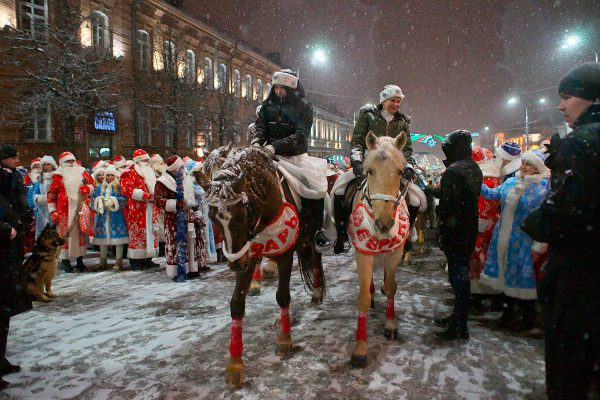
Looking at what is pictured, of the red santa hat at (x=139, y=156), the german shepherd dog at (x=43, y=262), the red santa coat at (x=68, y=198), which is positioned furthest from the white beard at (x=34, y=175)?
the german shepherd dog at (x=43, y=262)

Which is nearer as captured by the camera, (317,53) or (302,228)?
(302,228)

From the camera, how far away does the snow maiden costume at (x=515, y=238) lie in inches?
175

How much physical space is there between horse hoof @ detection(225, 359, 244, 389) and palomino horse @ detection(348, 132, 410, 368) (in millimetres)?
1144

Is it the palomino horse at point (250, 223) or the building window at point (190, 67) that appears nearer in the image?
the palomino horse at point (250, 223)

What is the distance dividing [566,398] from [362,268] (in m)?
2.14

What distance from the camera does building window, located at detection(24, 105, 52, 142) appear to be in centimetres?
1658

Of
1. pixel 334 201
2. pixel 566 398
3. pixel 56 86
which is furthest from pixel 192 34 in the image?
pixel 566 398

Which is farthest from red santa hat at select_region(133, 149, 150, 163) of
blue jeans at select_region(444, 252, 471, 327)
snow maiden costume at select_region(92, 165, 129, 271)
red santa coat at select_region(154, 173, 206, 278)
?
blue jeans at select_region(444, 252, 471, 327)

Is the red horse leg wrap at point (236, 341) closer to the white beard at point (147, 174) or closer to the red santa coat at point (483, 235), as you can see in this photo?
the red santa coat at point (483, 235)

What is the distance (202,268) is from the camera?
8.23 meters

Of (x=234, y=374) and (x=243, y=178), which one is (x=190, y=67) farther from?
(x=234, y=374)

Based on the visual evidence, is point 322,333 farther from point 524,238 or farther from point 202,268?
point 202,268

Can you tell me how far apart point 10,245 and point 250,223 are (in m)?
2.48

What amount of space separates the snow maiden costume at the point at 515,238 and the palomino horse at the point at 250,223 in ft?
8.00
